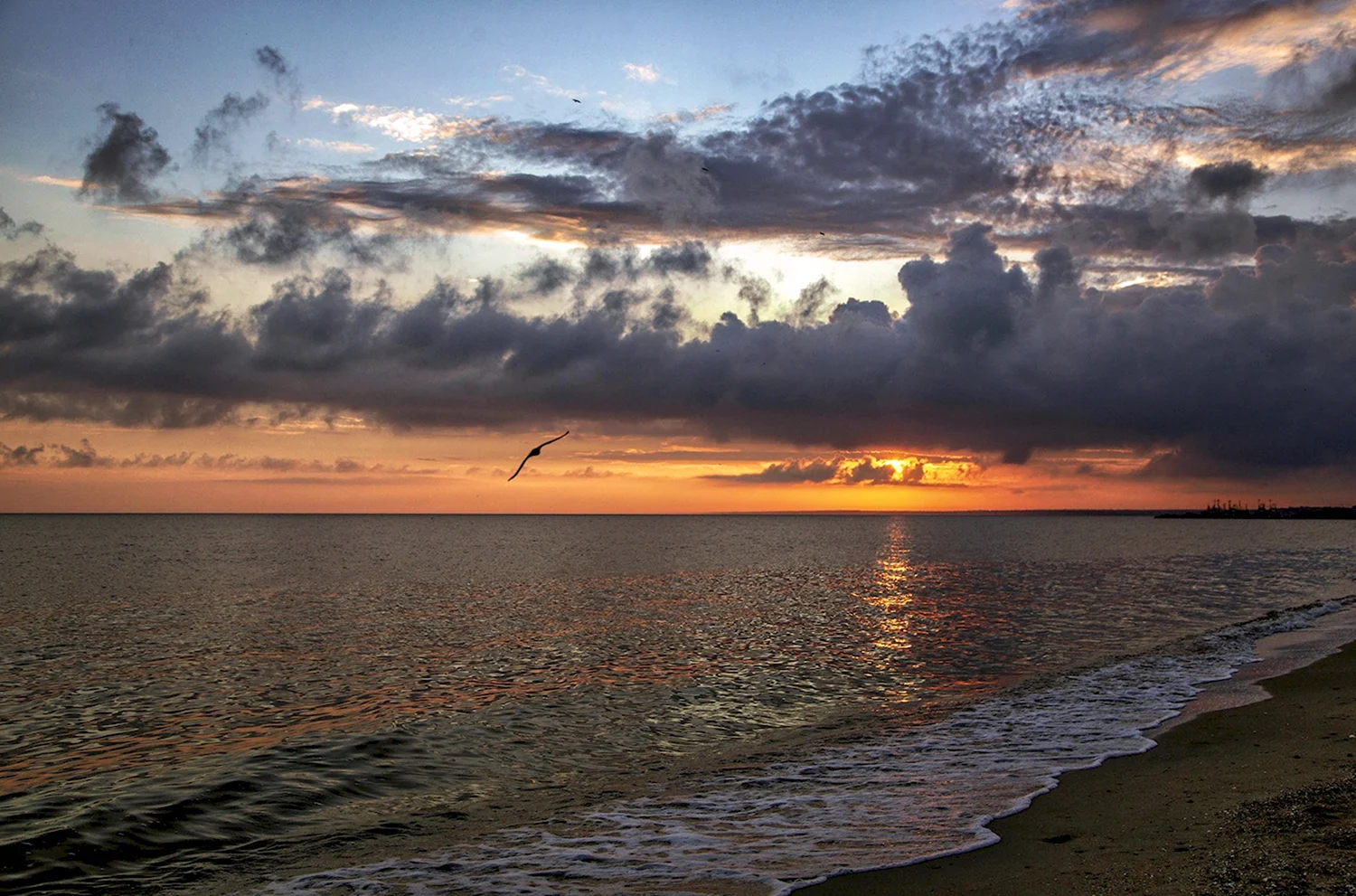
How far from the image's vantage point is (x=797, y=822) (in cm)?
1304

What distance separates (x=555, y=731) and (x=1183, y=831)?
13.5 meters

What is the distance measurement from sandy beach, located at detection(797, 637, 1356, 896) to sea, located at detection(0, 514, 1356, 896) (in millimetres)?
725

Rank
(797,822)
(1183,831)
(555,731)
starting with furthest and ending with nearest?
(555,731) < (797,822) < (1183,831)

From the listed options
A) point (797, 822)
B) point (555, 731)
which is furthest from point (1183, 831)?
point (555, 731)

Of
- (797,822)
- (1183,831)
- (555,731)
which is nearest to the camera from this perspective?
(1183,831)

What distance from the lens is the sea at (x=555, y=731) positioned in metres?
12.2

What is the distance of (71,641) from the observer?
36.2 m

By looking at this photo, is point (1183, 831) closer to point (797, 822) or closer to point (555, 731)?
point (797, 822)

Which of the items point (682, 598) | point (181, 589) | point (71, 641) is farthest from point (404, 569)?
point (71, 641)

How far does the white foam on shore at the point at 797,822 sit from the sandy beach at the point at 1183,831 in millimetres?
534

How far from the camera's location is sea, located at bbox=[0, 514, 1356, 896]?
482 inches

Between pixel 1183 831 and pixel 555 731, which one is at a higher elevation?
pixel 1183 831

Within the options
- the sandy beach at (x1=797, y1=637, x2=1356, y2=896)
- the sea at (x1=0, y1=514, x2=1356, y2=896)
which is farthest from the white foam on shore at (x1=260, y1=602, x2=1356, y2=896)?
the sandy beach at (x1=797, y1=637, x2=1356, y2=896)

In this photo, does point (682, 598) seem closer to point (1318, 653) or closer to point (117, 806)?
point (1318, 653)
